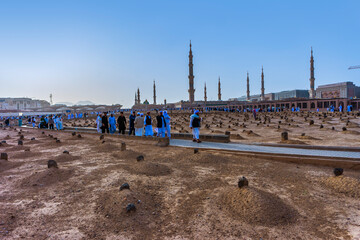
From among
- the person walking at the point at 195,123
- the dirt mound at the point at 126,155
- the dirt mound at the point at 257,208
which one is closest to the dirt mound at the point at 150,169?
the dirt mound at the point at 126,155

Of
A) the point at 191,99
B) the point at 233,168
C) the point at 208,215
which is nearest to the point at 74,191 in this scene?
the point at 208,215

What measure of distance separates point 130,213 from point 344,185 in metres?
4.51

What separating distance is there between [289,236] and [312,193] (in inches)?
72.9

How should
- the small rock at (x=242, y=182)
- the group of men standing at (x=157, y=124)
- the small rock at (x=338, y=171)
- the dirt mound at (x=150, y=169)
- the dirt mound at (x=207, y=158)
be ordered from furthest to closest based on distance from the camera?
1. the group of men standing at (x=157, y=124)
2. the dirt mound at (x=207, y=158)
3. the dirt mound at (x=150, y=169)
4. the small rock at (x=338, y=171)
5. the small rock at (x=242, y=182)

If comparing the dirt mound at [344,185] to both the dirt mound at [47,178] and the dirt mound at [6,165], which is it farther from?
the dirt mound at [6,165]

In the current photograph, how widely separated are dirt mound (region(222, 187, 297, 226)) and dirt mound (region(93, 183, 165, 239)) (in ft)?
4.45

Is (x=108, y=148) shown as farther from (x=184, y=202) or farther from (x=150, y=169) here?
(x=184, y=202)

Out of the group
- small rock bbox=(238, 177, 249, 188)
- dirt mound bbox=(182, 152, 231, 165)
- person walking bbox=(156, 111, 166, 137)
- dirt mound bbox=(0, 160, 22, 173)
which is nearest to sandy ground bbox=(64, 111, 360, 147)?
person walking bbox=(156, 111, 166, 137)

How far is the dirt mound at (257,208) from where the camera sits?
3673mm

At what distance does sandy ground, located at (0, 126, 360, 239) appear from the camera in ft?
11.4

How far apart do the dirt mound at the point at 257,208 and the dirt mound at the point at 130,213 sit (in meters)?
1.36

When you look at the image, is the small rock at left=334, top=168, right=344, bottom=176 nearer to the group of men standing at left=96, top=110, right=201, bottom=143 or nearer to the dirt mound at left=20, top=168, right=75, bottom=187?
the group of men standing at left=96, top=110, right=201, bottom=143

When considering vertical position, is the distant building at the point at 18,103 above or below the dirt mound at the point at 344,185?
above

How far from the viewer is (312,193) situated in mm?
4668
